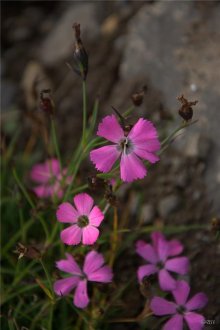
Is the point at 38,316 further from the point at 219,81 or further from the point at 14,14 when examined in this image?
the point at 14,14

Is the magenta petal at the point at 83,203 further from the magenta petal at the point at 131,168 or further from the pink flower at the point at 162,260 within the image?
the pink flower at the point at 162,260

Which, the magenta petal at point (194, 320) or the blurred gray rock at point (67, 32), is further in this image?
the blurred gray rock at point (67, 32)

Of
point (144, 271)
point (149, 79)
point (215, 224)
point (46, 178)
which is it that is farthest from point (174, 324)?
point (149, 79)

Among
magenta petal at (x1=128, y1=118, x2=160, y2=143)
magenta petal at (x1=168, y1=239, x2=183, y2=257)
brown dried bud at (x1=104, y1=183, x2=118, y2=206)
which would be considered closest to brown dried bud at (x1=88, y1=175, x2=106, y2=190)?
brown dried bud at (x1=104, y1=183, x2=118, y2=206)

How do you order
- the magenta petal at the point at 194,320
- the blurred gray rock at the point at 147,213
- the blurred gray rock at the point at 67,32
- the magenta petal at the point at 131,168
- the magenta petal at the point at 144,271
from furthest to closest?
the blurred gray rock at the point at 67,32, the blurred gray rock at the point at 147,213, the magenta petal at the point at 144,271, the magenta petal at the point at 194,320, the magenta petal at the point at 131,168

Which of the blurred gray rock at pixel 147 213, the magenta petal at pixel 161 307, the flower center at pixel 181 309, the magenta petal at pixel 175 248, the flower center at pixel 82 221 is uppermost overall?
the flower center at pixel 82 221

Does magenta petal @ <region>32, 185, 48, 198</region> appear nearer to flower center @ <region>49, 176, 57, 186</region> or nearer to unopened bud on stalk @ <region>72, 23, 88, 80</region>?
flower center @ <region>49, 176, 57, 186</region>

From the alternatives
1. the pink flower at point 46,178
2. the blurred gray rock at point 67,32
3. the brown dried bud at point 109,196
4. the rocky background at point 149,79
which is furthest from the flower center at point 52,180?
the blurred gray rock at point 67,32
